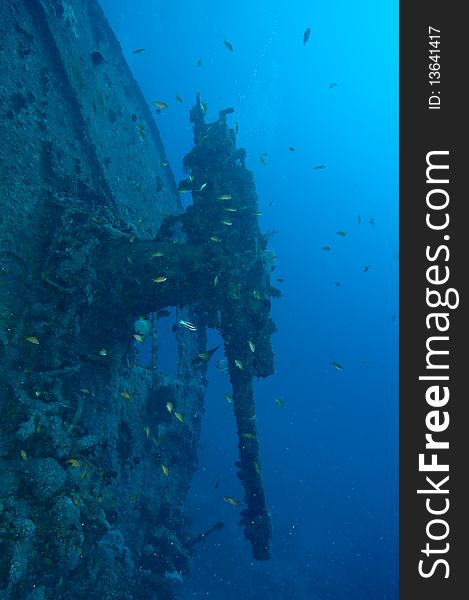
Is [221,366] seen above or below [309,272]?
below

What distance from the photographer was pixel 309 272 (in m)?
65.0

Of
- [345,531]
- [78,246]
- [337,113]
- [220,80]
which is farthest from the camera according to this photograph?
[337,113]

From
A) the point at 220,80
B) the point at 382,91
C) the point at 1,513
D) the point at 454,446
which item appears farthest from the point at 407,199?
the point at 382,91

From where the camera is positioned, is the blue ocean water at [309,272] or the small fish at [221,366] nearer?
the small fish at [221,366]

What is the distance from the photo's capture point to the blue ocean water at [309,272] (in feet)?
66.1

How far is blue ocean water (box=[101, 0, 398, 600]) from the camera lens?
2014 centimetres

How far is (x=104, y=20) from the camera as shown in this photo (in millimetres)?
8461

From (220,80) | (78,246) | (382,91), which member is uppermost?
(382,91)

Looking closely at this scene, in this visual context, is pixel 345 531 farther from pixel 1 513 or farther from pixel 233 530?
pixel 1 513

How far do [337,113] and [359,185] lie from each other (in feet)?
77.4

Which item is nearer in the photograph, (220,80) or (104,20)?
(104,20)

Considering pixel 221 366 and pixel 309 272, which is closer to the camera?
pixel 221 366

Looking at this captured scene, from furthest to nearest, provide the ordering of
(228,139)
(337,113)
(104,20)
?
1. (337,113)
2. (104,20)
3. (228,139)

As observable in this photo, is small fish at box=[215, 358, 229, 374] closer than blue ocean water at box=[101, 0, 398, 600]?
Yes
